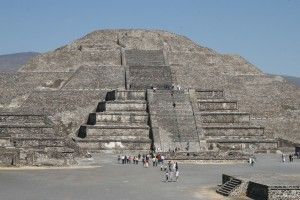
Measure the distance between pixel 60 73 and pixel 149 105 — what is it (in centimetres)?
1128

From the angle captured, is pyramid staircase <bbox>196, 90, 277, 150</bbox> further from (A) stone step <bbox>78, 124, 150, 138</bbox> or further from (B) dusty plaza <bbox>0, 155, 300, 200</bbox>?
(B) dusty plaza <bbox>0, 155, 300, 200</bbox>

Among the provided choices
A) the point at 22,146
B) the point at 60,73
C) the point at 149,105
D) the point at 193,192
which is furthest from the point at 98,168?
the point at 60,73

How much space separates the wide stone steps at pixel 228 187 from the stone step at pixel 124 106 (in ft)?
72.9

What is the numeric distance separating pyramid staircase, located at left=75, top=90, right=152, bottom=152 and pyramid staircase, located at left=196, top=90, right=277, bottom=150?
14.0 feet

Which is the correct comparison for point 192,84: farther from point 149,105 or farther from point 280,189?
point 280,189

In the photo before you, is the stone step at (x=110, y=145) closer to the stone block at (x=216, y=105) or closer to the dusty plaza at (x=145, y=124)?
the dusty plaza at (x=145, y=124)

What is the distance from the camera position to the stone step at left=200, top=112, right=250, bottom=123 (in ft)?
150

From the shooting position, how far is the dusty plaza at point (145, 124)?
25.0 metres

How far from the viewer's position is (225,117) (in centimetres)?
4588

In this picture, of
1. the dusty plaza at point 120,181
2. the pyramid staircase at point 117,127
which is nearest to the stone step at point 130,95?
the pyramid staircase at point 117,127

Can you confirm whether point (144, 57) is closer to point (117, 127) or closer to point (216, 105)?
point (216, 105)

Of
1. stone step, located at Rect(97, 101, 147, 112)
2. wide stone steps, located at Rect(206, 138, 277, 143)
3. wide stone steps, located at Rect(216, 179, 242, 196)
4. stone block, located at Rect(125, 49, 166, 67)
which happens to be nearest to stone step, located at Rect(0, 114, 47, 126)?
stone step, located at Rect(97, 101, 147, 112)

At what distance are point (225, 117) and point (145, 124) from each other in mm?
6147

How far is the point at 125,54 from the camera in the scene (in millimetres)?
56688
